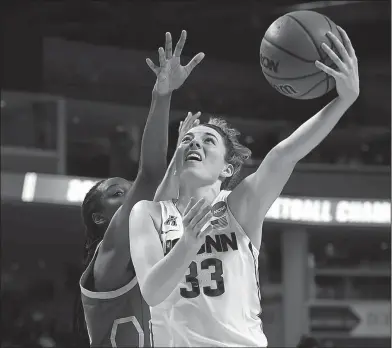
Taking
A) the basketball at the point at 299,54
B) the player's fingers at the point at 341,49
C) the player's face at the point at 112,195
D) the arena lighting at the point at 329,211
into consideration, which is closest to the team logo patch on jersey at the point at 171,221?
the basketball at the point at 299,54

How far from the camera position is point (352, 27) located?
15.2 metres

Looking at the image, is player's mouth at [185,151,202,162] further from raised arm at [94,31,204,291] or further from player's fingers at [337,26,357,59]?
player's fingers at [337,26,357,59]

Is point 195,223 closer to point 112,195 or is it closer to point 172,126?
point 112,195

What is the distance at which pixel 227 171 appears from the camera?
346cm

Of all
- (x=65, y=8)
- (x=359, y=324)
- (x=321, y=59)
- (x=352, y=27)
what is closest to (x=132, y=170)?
(x=65, y=8)

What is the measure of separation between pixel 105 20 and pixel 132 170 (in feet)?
11.2

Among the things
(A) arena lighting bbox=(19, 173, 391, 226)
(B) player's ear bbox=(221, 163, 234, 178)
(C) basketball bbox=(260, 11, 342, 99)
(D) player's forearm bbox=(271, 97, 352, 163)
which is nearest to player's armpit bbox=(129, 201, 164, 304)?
(B) player's ear bbox=(221, 163, 234, 178)

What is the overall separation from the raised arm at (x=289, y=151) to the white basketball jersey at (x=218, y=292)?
0.20ft

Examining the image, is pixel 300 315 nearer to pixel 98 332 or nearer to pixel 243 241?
pixel 98 332

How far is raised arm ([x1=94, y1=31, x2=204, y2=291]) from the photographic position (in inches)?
142

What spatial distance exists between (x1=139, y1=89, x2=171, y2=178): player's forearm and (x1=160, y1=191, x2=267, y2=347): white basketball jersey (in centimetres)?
A: 63

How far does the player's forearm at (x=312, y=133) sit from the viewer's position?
124 inches

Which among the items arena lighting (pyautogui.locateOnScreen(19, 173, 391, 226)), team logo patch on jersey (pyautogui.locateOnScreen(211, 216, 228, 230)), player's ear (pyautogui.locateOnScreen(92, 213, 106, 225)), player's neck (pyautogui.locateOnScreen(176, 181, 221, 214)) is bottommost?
team logo patch on jersey (pyautogui.locateOnScreen(211, 216, 228, 230))

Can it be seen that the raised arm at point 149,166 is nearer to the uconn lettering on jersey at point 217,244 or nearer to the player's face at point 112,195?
the player's face at point 112,195
